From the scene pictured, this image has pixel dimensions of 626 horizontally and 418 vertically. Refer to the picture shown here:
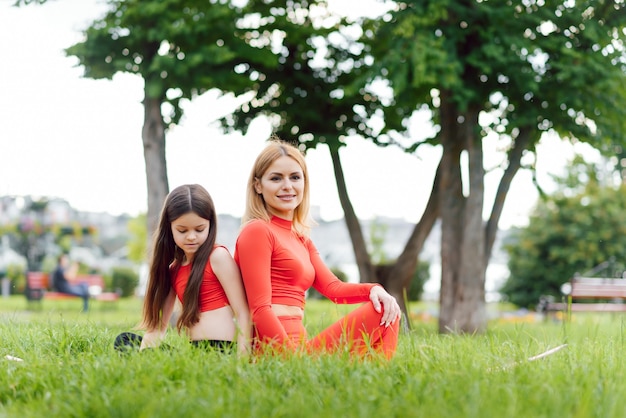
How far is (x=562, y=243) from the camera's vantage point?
23.4 m

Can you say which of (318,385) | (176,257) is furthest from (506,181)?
(318,385)

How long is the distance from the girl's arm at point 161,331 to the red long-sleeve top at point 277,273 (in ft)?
1.66

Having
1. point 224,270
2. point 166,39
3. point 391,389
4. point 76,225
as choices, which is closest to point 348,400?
point 391,389

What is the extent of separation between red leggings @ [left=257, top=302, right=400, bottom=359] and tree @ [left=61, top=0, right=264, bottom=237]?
6641mm

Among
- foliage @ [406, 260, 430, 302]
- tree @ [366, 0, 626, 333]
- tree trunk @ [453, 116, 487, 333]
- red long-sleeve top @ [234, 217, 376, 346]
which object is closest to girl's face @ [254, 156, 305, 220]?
red long-sleeve top @ [234, 217, 376, 346]

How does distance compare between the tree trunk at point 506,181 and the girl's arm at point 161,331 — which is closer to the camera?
the girl's arm at point 161,331

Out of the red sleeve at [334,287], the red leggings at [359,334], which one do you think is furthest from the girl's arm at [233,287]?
the red sleeve at [334,287]

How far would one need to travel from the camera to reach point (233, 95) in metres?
11.8

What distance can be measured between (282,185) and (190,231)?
1.80 ft

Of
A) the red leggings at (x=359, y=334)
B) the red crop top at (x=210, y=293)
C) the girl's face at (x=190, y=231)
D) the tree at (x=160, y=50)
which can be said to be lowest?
the red leggings at (x=359, y=334)

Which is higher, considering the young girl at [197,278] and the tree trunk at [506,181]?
the tree trunk at [506,181]

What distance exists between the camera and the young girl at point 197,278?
3.71m

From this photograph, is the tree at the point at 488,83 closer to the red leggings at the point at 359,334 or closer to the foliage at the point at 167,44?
the foliage at the point at 167,44

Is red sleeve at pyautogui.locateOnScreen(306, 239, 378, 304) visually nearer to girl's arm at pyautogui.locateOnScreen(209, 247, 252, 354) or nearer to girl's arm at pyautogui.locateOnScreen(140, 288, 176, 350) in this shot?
girl's arm at pyautogui.locateOnScreen(209, 247, 252, 354)
